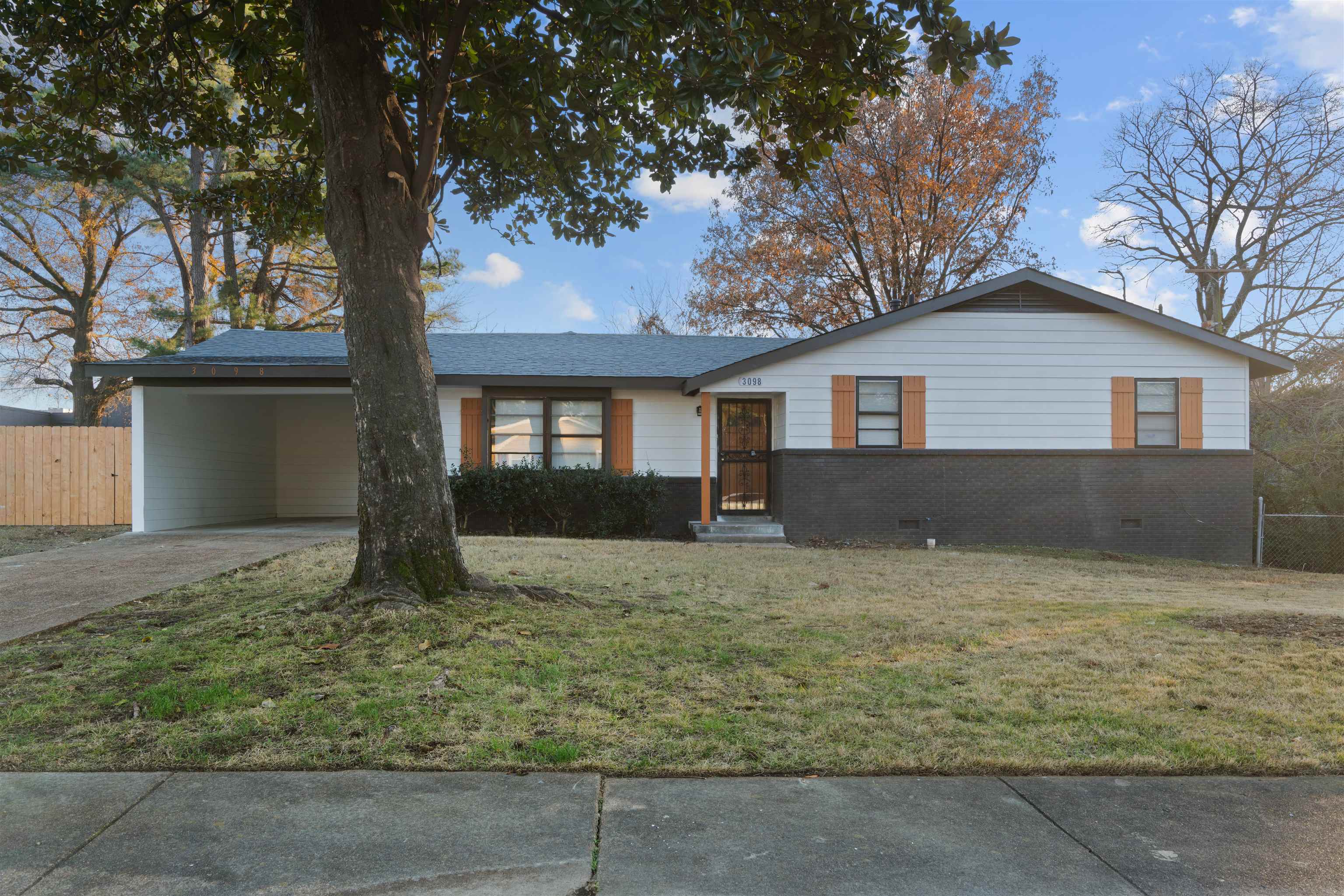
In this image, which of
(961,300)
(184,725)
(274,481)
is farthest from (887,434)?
(274,481)

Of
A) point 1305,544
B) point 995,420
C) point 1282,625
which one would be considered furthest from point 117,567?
point 1305,544

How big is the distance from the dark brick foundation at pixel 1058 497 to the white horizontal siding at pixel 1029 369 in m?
0.34

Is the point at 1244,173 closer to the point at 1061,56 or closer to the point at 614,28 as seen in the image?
the point at 1061,56

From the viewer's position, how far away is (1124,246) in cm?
2542

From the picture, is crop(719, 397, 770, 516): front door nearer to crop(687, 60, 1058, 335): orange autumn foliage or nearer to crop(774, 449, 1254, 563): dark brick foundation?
crop(774, 449, 1254, 563): dark brick foundation

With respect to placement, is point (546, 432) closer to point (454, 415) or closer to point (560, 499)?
point (560, 499)

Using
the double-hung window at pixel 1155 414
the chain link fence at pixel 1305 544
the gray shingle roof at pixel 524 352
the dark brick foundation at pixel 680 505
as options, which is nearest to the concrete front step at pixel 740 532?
the dark brick foundation at pixel 680 505

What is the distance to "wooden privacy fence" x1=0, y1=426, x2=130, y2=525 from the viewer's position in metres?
14.8

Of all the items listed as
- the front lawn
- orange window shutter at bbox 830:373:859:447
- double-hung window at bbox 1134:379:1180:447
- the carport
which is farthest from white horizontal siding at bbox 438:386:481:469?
double-hung window at bbox 1134:379:1180:447

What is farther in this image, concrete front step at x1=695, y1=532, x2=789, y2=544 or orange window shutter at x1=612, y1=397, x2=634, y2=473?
orange window shutter at x1=612, y1=397, x2=634, y2=473

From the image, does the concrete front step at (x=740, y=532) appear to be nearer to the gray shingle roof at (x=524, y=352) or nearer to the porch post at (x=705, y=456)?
the porch post at (x=705, y=456)

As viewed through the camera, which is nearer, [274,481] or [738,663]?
[738,663]

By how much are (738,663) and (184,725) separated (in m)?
2.86

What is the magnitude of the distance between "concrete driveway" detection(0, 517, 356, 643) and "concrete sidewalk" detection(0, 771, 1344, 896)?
11.5 ft
